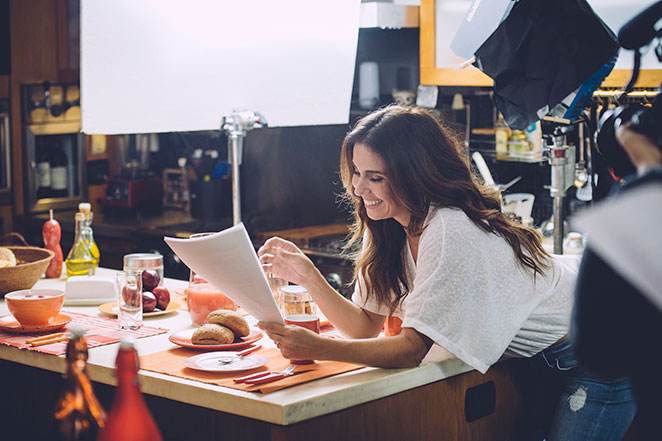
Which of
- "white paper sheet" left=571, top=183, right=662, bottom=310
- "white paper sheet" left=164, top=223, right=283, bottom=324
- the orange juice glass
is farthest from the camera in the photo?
the orange juice glass

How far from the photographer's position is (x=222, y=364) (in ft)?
6.42

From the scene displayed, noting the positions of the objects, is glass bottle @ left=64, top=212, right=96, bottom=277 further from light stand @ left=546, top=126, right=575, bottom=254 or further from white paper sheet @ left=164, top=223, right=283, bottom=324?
light stand @ left=546, top=126, right=575, bottom=254

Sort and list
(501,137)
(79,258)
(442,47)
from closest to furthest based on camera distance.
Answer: (79,258) < (442,47) < (501,137)

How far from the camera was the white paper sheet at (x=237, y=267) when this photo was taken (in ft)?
6.14

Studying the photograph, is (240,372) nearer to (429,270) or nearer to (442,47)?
(429,270)

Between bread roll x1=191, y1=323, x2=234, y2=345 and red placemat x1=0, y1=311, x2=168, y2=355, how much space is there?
0.23 m

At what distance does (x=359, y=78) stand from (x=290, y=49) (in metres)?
1.73

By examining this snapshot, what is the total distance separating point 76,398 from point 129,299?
987 mm

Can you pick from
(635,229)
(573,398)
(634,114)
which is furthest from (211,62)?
(635,229)

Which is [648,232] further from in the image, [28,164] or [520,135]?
[28,164]

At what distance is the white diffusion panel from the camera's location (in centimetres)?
246

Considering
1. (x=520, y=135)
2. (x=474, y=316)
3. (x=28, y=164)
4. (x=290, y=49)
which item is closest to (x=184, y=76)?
(x=290, y=49)

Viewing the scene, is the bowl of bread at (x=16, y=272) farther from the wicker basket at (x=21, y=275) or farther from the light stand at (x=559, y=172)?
the light stand at (x=559, y=172)

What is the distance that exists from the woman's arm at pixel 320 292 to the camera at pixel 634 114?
96 cm
